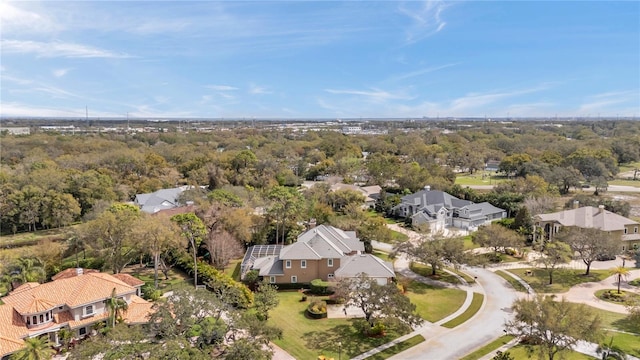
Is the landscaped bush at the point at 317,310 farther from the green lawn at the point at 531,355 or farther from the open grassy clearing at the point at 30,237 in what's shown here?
the open grassy clearing at the point at 30,237

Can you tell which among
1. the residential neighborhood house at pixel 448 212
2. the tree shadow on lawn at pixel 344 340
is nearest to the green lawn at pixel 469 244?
the residential neighborhood house at pixel 448 212

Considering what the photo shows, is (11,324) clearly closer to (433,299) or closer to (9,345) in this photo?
(9,345)

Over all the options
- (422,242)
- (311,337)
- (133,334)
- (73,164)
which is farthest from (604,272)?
(73,164)

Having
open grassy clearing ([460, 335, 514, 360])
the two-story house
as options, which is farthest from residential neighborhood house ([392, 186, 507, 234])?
the two-story house

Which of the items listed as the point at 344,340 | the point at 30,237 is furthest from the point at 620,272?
the point at 30,237

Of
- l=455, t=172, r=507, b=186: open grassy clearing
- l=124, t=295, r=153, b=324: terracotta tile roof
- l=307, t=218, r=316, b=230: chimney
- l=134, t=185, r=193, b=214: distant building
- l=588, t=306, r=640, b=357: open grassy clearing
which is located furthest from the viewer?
l=455, t=172, r=507, b=186: open grassy clearing

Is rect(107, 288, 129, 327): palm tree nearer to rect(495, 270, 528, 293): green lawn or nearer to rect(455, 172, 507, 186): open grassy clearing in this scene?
rect(495, 270, 528, 293): green lawn

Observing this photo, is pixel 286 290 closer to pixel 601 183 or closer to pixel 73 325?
pixel 73 325
